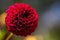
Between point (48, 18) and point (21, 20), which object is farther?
point (48, 18)

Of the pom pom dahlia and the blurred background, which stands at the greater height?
the blurred background

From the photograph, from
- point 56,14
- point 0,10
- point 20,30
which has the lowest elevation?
point 20,30

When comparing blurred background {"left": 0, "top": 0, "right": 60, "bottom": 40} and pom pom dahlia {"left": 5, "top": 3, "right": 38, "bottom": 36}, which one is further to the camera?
blurred background {"left": 0, "top": 0, "right": 60, "bottom": 40}

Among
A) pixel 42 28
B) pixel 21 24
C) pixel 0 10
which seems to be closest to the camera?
pixel 21 24

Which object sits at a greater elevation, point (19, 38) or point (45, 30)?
point (45, 30)

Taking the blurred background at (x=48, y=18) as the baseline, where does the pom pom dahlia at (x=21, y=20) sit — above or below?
below

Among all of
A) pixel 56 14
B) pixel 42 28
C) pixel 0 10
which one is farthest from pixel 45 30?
pixel 0 10

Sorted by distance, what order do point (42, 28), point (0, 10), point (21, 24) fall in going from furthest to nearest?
point (42, 28), point (0, 10), point (21, 24)

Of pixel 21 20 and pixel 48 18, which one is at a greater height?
pixel 48 18

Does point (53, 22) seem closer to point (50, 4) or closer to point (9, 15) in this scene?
point (50, 4)

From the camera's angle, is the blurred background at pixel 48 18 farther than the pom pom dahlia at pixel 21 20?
Yes

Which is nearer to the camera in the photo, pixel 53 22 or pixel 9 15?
pixel 9 15
